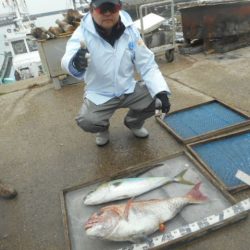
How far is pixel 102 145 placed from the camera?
346cm

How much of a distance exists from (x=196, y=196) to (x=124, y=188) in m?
0.56

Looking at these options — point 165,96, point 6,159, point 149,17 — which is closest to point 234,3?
point 149,17

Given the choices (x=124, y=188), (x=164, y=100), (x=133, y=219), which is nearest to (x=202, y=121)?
(x=164, y=100)

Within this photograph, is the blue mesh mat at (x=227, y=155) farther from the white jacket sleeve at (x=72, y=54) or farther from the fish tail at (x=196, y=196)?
the white jacket sleeve at (x=72, y=54)

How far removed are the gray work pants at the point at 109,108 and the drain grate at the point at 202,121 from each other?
0.48 meters

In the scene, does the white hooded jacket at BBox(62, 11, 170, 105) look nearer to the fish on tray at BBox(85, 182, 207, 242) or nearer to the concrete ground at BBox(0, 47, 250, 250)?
the concrete ground at BBox(0, 47, 250, 250)

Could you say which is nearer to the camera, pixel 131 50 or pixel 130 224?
pixel 130 224

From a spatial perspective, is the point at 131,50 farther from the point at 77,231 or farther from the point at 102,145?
the point at 77,231

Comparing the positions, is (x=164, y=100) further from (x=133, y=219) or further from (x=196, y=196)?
(x=133, y=219)

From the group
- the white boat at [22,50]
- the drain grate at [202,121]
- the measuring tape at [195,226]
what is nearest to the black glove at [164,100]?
the drain grate at [202,121]

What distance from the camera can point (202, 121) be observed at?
11.9 ft

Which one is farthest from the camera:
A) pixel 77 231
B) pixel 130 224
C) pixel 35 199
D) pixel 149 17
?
pixel 149 17

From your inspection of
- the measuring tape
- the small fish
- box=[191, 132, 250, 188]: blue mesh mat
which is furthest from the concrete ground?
the small fish

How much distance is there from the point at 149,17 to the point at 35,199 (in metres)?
4.47
